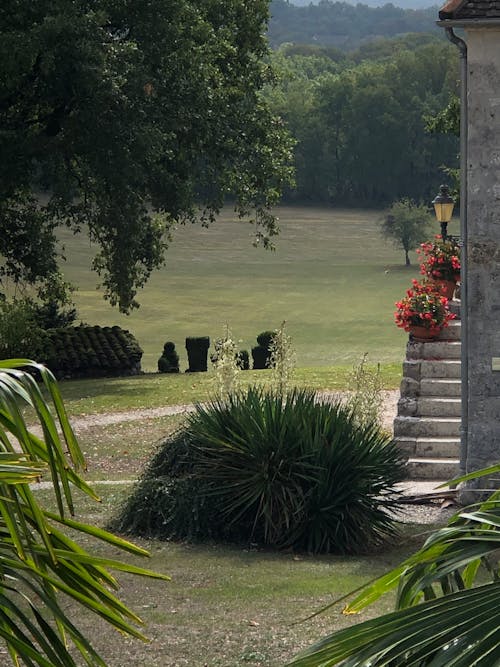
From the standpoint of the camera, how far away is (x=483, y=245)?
37.2ft

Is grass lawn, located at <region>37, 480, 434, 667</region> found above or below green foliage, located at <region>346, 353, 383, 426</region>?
below

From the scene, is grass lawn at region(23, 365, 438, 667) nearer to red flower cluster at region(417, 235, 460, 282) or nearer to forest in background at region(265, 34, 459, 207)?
red flower cluster at region(417, 235, 460, 282)

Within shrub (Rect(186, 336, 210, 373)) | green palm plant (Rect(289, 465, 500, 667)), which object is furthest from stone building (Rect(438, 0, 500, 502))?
shrub (Rect(186, 336, 210, 373))

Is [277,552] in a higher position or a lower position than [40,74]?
lower

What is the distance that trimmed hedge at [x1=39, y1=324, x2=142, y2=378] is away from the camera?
85.4ft

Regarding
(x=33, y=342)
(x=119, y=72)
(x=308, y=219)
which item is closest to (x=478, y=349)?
(x=119, y=72)

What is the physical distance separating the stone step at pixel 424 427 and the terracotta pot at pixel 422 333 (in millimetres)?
1272

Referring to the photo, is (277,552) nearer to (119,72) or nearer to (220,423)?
(220,423)

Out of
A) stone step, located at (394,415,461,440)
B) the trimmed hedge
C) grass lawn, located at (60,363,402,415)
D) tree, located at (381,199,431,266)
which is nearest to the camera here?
stone step, located at (394,415,461,440)

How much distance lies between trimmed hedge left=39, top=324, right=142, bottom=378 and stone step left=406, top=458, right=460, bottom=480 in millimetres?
13525

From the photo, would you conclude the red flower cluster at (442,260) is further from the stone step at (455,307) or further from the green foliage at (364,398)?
the green foliage at (364,398)

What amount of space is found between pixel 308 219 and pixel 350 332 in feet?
121

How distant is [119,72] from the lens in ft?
73.3

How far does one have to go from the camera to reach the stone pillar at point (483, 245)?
1108cm
